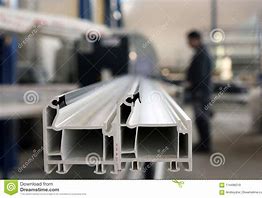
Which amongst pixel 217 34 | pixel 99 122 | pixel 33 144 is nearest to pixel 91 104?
pixel 99 122

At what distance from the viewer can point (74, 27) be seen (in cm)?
248

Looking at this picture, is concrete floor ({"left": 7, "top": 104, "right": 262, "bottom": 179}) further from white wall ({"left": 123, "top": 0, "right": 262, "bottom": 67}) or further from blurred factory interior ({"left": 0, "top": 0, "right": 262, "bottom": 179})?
white wall ({"left": 123, "top": 0, "right": 262, "bottom": 67})

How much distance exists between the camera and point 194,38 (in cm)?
183

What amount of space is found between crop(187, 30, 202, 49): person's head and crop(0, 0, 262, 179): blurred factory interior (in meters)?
0.02

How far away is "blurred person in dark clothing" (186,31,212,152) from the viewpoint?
2156 millimetres

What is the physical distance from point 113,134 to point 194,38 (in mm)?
994

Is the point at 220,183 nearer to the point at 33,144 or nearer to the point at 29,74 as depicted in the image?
the point at 33,144

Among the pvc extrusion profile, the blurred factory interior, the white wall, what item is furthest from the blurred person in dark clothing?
the pvc extrusion profile

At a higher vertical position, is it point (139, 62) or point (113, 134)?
point (139, 62)

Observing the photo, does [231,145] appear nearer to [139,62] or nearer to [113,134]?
[139,62]

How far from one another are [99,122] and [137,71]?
1366 mm

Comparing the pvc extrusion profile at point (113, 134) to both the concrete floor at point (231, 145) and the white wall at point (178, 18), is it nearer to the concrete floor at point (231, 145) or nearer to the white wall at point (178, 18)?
the white wall at point (178, 18)

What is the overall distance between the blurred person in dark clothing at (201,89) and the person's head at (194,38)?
0.46ft

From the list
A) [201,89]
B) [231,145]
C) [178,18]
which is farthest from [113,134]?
[231,145]
